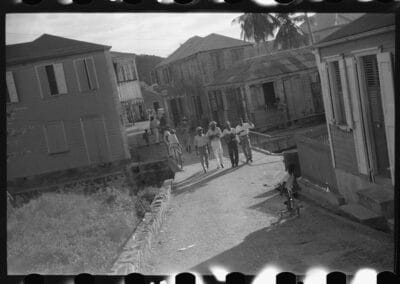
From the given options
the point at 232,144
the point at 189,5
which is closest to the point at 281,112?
the point at 232,144

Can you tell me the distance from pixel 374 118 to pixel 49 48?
494 cm

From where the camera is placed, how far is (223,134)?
9.97m

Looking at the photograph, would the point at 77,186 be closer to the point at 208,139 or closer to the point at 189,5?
the point at 208,139

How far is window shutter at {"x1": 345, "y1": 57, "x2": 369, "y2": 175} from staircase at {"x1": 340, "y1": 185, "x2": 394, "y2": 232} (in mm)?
476

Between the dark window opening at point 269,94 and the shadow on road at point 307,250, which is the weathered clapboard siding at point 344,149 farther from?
the dark window opening at point 269,94

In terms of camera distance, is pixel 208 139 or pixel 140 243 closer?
pixel 140 243

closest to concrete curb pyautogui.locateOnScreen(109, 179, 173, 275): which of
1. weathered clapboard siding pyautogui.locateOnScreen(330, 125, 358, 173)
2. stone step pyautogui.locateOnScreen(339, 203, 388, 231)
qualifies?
stone step pyautogui.locateOnScreen(339, 203, 388, 231)

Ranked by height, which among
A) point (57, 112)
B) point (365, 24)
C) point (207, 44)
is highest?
point (207, 44)

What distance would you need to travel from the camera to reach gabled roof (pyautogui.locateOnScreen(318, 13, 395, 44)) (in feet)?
16.9

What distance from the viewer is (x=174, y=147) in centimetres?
1187

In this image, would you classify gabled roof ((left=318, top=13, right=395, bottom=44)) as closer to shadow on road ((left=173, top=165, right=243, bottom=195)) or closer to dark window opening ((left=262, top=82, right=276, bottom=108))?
dark window opening ((left=262, top=82, right=276, bottom=108))
